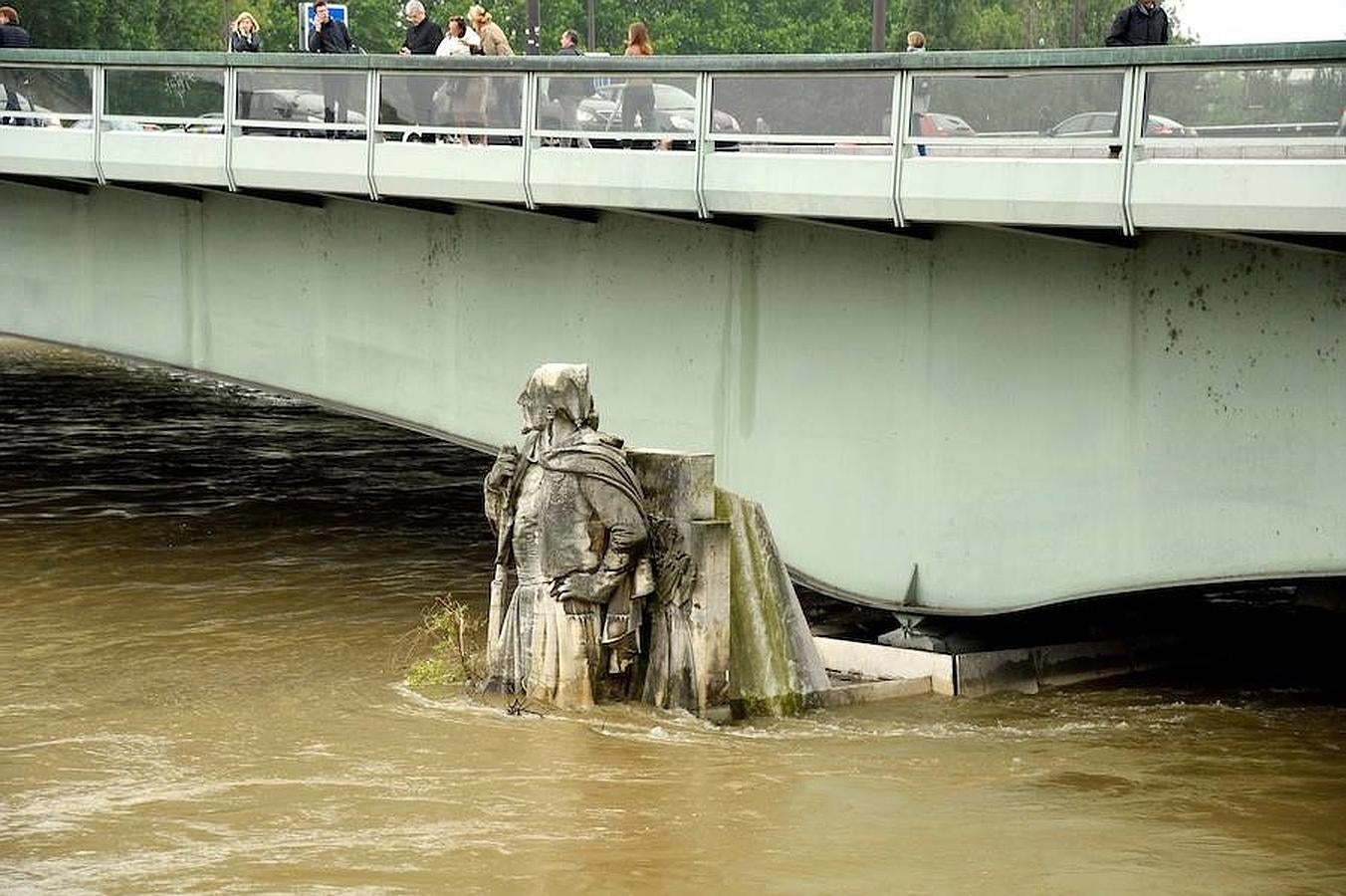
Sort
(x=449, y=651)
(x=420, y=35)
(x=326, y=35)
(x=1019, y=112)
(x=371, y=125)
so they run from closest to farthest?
(x=1019, y=112), (x=449, y=651), (x=371, y=125), (x=420, y=35), (x=326, y=35)

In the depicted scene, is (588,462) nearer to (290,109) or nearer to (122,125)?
(290,109)

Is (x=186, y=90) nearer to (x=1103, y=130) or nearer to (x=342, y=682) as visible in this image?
(x=342, y=682)

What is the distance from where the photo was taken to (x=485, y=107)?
62.1ft

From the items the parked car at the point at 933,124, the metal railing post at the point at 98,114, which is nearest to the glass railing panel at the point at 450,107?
the metal railing post at the point at 98,114

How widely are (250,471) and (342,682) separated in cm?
1381

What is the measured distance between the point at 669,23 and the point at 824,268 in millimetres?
59814

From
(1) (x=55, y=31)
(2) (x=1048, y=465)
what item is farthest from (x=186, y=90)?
(1) (x=55, y=31)

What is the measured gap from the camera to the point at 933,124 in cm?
1652

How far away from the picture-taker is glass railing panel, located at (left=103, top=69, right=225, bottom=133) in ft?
67.4

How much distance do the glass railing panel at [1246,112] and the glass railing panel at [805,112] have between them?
217cm

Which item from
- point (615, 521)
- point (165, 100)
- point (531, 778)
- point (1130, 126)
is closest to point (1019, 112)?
point (1130, 126)

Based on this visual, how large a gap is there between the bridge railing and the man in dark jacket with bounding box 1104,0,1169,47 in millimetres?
3089

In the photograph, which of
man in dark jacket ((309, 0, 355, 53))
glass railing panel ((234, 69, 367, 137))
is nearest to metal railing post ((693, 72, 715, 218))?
glass railing panel ((234, 69, 367, 137))

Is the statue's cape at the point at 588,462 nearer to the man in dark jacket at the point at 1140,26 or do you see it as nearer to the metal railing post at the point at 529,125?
the metal railing post at the point at 529,125
